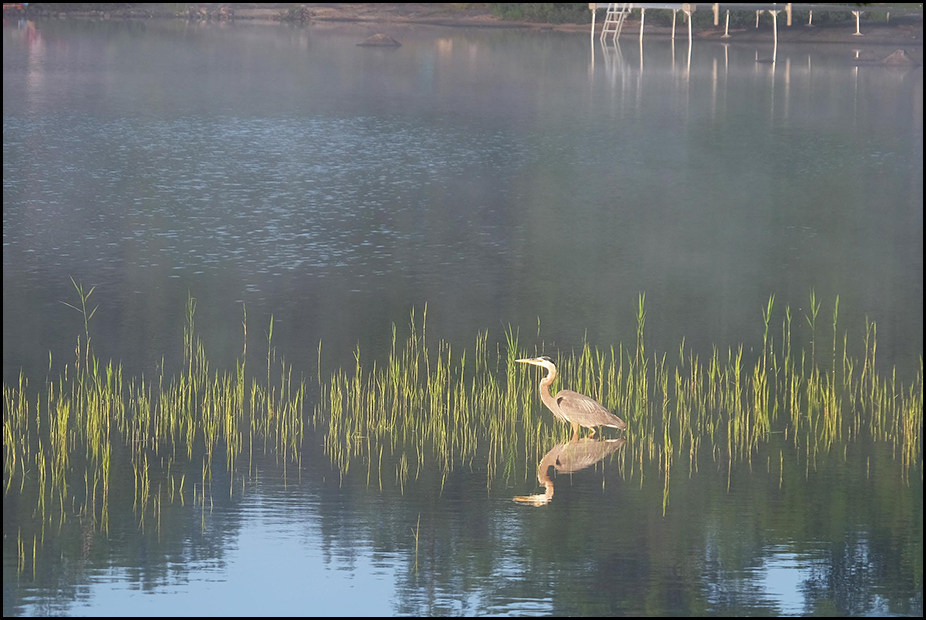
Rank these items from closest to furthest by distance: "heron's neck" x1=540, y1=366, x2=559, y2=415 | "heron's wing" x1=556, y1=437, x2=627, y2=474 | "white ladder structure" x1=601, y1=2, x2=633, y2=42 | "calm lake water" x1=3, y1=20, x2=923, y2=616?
1. "calm lake water" x1=3, y1=20, x2=923, y2=616
2. "heron's wing" x1=556, y1=437, x2=627, y2=474
3. "heron's neck" x1=540, y1=366, x2=559, y2=415
4. "white ladder structure" x1=601, y1=2, x2=633, y2=42

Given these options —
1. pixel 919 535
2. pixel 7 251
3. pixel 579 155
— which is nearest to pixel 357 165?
pixel 579 155

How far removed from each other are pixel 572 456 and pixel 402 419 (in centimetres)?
129

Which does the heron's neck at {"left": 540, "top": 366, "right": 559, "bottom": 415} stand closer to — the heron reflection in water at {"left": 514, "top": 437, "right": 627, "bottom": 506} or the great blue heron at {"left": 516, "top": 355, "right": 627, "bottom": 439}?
the great blue heron at {"left": 516, "top": 355, "right": 627, "bottom": 439}

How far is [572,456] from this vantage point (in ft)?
29.7

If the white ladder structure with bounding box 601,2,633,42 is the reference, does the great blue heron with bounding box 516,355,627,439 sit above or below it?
below

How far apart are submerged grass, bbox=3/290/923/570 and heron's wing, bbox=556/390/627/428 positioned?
7.8 inches

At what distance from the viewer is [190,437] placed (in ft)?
30.3

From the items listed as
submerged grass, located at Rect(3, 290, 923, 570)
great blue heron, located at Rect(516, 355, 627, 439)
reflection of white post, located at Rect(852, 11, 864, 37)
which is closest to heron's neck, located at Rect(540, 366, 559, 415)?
great blue heron, located at Rect(516, 355, 627, 439)

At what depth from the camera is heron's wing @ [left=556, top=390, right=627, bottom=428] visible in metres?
9.20

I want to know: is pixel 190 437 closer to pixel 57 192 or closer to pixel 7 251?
pixel 7 251

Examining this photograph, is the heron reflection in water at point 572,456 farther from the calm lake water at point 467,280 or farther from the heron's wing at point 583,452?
the calm lake water at point 467,280

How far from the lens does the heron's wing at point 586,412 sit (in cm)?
920

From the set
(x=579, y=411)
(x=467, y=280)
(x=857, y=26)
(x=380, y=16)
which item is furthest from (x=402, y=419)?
(x=380, y=16)

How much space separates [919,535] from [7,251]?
39.9 feet
